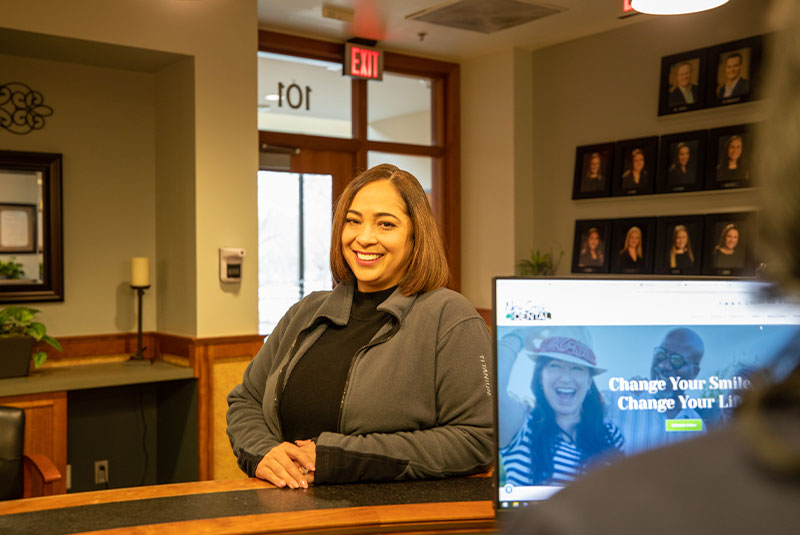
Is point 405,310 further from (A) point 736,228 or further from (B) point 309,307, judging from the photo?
(A) point 736,228

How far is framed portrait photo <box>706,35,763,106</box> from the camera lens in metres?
4.59

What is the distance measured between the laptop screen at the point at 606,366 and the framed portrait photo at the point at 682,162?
13.0 feet

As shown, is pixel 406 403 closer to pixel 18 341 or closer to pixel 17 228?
pixel 18 341

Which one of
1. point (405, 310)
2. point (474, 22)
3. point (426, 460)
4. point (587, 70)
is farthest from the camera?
point (587, 70)

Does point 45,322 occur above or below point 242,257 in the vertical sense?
below

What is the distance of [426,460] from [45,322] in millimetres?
3392

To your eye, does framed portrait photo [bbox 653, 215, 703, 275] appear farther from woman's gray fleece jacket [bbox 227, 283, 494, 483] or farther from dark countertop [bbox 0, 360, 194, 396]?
woman's gray fleece jacket [bbox 227, 283, 494, 483]

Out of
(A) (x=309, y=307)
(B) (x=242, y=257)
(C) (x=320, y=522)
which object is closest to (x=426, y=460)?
(C) (x=320, y=522)

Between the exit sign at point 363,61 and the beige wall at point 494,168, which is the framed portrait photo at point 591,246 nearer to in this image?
the beige wall at point 494,168

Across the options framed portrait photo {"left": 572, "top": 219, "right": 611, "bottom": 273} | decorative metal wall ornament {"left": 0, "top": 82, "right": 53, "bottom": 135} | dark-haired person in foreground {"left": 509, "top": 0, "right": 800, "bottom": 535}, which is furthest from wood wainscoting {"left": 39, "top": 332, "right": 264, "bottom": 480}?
dark-haired person in foreground {"left": 509, "top": 0, "right": 800, "bottom": 535}

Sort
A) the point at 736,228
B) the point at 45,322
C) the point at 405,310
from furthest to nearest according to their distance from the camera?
the point at 736,228 → the point at 45,322 → the point at 405,310

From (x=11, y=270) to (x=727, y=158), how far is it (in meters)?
4.04

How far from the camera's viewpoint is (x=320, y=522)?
133cm

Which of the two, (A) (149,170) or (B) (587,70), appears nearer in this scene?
(A) (149,170)
